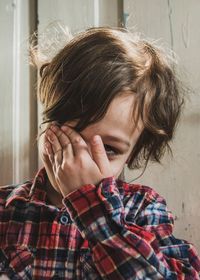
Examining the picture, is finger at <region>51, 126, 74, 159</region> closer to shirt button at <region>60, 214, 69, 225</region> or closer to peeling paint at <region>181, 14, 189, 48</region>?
shirt button at <region>60, 214, 69, 225</region>

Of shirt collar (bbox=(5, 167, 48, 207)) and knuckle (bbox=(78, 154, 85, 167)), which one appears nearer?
knuckle (bbox=(78, 154, 85, 167))

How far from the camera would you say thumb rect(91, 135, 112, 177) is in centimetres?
82

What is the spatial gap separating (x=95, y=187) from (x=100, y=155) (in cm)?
6

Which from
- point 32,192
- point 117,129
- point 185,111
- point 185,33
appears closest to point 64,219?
point 32,192

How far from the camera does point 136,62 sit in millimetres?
913

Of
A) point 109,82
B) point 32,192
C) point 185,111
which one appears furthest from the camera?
point 185,111

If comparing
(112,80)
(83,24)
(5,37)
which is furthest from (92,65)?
(5,37)

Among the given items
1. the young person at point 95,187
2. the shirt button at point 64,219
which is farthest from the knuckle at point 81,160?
the shirt button at point 64,219

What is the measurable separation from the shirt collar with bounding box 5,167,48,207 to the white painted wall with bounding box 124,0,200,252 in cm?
28

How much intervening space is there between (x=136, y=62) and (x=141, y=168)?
0.31m

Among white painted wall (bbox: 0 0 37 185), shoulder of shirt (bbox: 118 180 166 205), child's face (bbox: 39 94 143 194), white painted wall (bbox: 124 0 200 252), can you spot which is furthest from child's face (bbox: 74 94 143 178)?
white painted wall (bbox: 0 0 37 185)

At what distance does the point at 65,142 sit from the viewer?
850 millimetres

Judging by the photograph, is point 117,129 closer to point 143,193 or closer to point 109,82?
point 109,82

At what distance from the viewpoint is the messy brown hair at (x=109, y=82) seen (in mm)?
859
